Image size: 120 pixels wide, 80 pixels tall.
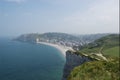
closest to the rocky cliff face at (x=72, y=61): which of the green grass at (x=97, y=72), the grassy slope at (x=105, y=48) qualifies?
the grassy slope at (x=105, y=48)

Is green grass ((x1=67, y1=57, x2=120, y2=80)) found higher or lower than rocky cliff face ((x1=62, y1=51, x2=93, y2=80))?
higher

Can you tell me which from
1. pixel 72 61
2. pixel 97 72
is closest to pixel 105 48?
pixel 72 61

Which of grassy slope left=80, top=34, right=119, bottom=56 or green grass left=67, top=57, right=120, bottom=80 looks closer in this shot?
green grass left=67, top=57, right=120, bottom=80

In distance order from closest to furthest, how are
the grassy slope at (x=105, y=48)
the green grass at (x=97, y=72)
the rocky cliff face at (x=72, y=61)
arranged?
the green grass at (x=97, y=72) → the rocky cliff face at (x=72, y=61) → the grassy slope at (x=105, y=48)

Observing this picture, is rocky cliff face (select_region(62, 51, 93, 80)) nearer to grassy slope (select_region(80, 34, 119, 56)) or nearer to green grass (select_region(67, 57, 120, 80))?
grassy slope (select_region(80, 34, 119, 56))

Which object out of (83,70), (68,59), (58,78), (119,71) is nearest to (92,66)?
(83,70)

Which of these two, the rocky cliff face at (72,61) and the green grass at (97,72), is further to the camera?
the rocky cliff face at (72,61)

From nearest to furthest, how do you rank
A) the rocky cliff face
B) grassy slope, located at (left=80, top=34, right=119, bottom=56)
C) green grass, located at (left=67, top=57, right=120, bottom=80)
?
green grass, located at (left=67, top=57, right=120, bottom=80) < the rocky cliff face < grassy slope, located at (left=80, top=34, right=119, bottom=56)

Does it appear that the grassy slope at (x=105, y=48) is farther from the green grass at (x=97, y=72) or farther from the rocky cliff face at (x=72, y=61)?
the green grass at (x=97, y=72)

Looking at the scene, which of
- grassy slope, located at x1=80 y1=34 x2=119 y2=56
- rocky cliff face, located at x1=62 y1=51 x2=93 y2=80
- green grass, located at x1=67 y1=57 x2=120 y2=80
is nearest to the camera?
green grass, located at x1=67 y1=57 x2=120 y2=80

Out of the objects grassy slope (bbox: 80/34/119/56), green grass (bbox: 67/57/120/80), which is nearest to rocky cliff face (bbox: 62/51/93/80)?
grassy slope (bbox: 80/34/119/56)

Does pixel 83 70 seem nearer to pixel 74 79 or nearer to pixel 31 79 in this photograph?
pixel 74 79
